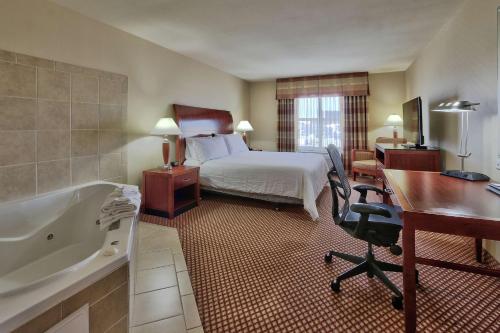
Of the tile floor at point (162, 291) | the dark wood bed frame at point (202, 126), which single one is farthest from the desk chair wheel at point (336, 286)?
the dark wood bed frame at point (202, 126)

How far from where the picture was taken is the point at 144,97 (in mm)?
3514

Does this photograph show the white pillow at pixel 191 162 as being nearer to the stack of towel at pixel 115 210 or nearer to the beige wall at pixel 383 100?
the stack of towel at pixel 115 210

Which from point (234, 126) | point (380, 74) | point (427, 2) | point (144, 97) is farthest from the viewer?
point (234, 126)

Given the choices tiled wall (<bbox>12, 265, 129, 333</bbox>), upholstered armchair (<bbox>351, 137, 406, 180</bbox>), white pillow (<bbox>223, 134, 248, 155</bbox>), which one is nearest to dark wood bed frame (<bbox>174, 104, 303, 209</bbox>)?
white pillow (<bbox>223, 134, 248, 155</bbox>)

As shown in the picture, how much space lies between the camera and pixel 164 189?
10.6 ft

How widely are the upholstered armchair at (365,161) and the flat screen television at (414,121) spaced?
87cm

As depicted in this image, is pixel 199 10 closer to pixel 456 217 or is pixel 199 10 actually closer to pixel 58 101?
pixel 58 101

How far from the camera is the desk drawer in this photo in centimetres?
330

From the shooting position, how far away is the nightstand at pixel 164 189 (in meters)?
3.19

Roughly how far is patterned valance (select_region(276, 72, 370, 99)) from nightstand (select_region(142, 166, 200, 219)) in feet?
12.2

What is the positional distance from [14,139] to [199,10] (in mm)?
2078

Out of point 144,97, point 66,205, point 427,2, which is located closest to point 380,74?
point 427,2

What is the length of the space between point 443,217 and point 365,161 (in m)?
4.17

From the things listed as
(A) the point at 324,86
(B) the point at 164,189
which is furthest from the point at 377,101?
(B) the point at 164,189
